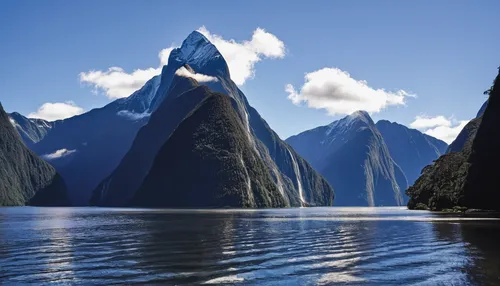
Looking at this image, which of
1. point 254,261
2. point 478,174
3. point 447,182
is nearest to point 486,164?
point 478,174

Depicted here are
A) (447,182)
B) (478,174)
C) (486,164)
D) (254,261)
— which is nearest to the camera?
(254,261)

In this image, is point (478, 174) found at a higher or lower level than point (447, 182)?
higher

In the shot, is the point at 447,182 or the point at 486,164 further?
the point at 447,182

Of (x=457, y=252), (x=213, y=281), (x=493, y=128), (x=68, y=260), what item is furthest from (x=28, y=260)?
(x=493, y=128)

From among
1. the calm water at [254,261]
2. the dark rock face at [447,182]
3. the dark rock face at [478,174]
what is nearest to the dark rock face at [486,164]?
the dark rock face at [478,174]

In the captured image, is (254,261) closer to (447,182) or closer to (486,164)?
(486,164)

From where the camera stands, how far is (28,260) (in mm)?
40688

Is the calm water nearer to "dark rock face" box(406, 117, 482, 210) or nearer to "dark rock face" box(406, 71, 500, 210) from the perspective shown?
"dark rock face" box(406, 71, 500, 210)

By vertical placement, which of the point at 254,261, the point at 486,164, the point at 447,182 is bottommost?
the point at 254,261

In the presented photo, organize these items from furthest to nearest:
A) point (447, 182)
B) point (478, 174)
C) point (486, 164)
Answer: point (447, 182)
point (478, 174)
point (486, 164)

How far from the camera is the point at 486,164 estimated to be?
478 ft

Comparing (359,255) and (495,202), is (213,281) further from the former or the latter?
(495,202)

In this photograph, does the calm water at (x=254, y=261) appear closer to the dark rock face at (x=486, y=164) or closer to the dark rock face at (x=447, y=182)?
the dark rock face at (x=486, y=164)

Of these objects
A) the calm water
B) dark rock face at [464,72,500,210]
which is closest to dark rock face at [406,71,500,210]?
dark rock face at [464,72,500,210]
